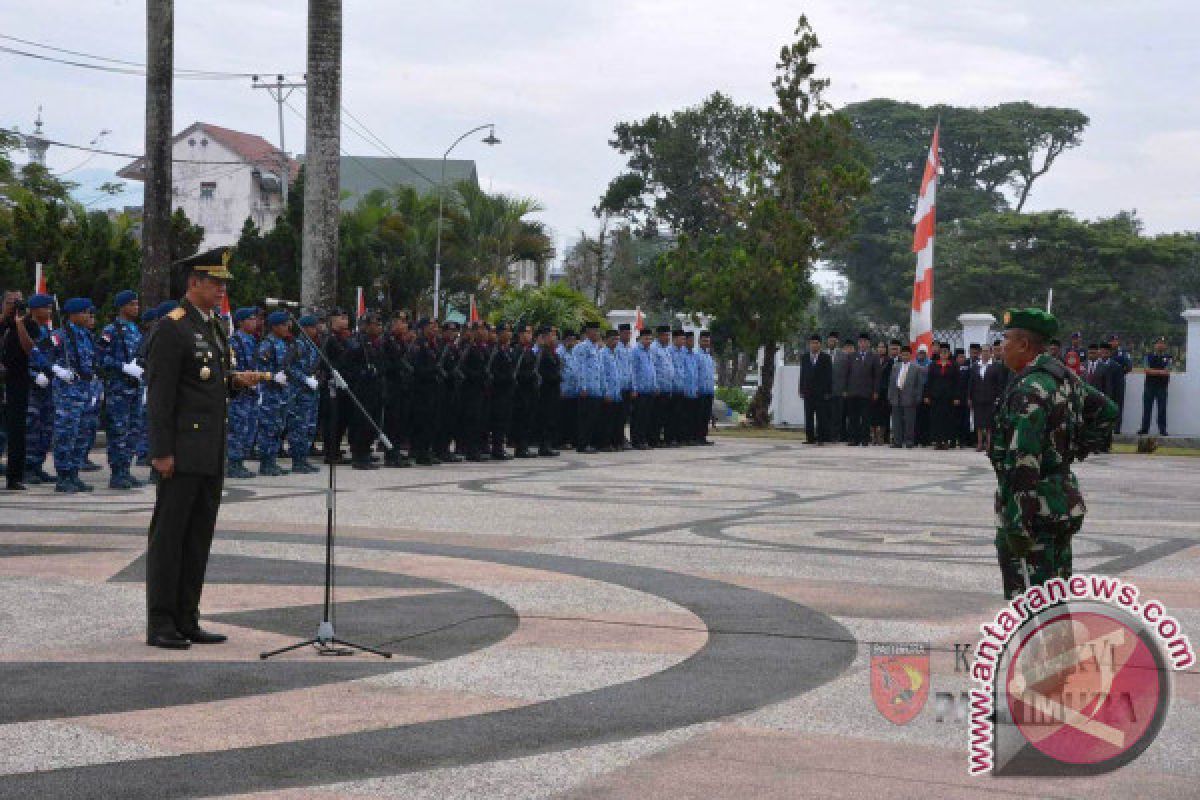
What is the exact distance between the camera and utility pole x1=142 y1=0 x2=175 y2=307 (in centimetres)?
2209

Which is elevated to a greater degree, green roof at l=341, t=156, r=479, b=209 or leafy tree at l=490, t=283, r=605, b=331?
green roof at l=341, t=156, r=479, b=209

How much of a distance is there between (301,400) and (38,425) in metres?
3.54

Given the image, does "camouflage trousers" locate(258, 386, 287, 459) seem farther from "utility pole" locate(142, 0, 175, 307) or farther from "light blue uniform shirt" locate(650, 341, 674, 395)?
"light blue uniform shirt" locate(650, 341, 674, 395)

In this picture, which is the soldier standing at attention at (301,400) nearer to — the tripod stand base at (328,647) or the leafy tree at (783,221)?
the tripod stand base at (328,647)

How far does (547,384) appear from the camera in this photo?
79.8 ft

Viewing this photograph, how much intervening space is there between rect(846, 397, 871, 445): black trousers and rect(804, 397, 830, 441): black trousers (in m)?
0.48

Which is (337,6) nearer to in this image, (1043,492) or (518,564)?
(518,564)

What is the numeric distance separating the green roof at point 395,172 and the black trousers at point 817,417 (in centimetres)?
5670

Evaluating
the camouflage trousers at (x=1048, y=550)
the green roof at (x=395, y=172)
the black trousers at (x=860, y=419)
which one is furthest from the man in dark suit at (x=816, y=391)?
the green roof at (x=395, y=172)

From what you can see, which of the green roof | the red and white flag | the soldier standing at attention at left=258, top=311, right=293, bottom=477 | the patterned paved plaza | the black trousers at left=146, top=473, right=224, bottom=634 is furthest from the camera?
the green roof

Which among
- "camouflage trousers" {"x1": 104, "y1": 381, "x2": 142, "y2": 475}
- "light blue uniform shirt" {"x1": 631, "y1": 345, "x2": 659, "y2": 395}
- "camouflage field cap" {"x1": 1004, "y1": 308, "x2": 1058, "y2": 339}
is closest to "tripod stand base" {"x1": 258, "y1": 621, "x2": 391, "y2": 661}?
"camouflage field cap" {"x1": 1004, "y1": 308, "x2": 1058, "y2": 339}

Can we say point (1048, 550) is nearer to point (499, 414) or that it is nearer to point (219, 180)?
point (499, 414)

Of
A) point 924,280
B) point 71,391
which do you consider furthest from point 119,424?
point 924,280

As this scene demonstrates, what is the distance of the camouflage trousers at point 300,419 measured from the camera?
63.8 feet
